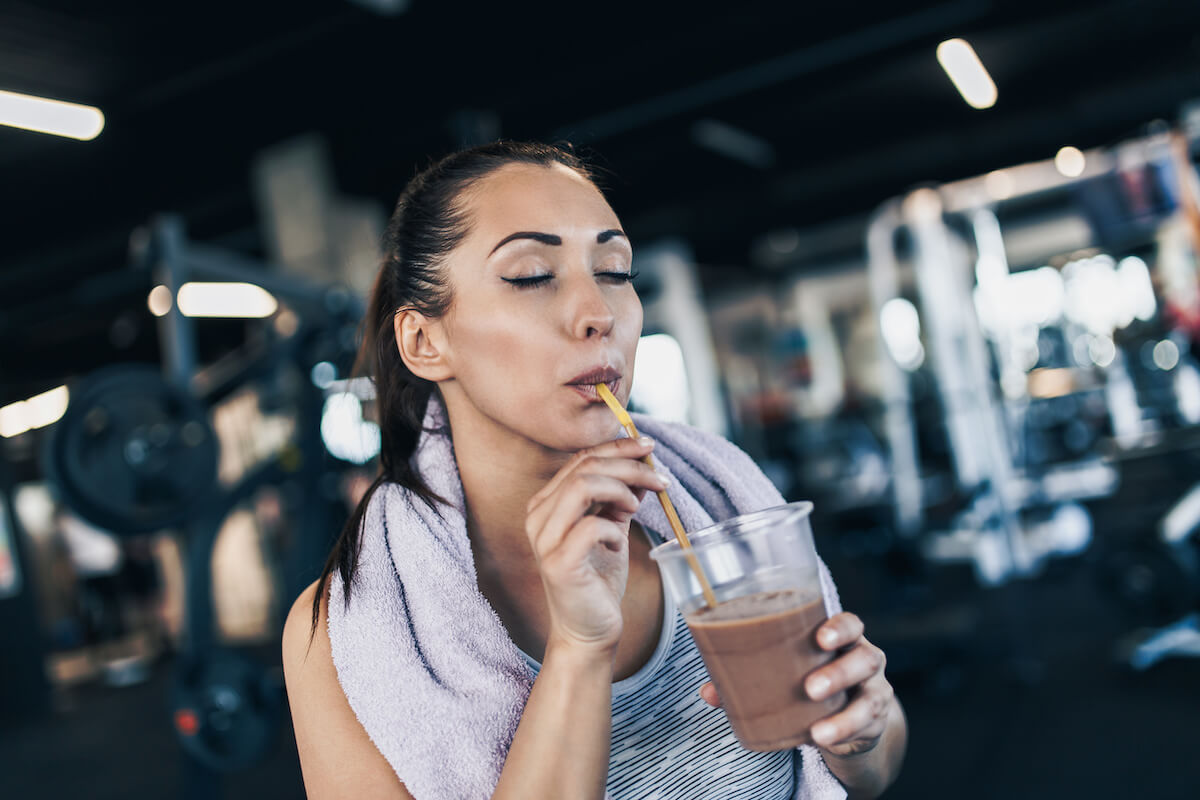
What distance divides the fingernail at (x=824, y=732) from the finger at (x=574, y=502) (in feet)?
0.90

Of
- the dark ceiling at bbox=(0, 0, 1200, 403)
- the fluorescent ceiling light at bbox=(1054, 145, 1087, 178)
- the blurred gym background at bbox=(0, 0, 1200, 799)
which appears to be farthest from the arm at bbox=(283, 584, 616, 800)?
the fluorescent ceiling light at bbox=(1054, 145, 1087, 178)

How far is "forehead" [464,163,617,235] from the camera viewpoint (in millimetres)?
1026

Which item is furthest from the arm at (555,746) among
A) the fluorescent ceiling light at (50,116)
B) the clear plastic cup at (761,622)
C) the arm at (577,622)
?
the fluorescent ceiling light at (50,116)

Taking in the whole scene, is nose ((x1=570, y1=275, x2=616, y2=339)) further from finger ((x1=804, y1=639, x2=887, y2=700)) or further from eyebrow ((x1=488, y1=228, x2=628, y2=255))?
finger ((x1=804, y1=639, x2=887, y2=700))

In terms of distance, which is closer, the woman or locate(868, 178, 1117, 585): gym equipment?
the woman

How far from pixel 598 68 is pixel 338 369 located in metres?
3.64

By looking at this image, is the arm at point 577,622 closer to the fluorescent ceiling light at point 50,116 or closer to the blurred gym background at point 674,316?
the blurred gym background at point 674,316

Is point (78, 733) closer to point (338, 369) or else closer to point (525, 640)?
point (338, 369)

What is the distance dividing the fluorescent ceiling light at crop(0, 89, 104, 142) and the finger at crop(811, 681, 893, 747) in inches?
244

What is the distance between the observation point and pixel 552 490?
827 millimetres

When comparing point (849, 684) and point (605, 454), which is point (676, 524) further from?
point (849, 684)

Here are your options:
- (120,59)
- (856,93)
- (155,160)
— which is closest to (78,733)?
(155,160)

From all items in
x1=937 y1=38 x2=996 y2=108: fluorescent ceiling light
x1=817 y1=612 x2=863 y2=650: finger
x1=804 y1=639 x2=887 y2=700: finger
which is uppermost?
x1=937 y1=38 x2=996 y2=108: fluorescent ceiling light

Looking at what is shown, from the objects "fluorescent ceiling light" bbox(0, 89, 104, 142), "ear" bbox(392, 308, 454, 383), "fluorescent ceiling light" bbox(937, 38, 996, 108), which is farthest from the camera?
"fluorescent ceiling light" bbox(937, 38, 996, 108)
